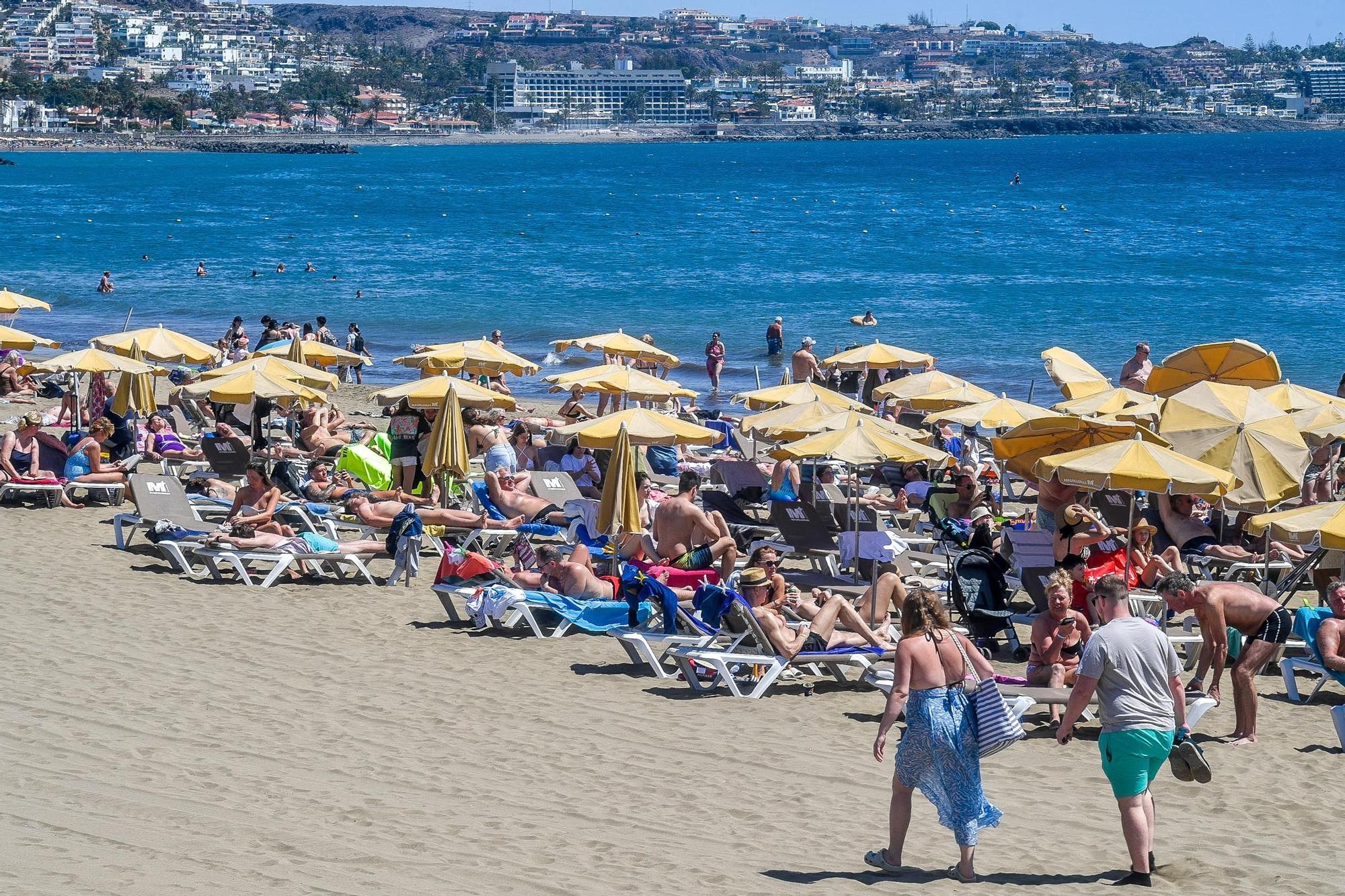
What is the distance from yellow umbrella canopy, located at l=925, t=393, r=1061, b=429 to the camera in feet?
42.0

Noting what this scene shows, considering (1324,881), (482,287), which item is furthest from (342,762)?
(482,287)

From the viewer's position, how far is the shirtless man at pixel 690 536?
33.9ft

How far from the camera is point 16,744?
7.08m

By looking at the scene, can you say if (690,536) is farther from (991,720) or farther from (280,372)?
(280,372)

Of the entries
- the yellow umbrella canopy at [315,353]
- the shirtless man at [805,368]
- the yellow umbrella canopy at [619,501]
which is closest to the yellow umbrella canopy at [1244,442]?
the yellow umbrella canopy at [619,501]

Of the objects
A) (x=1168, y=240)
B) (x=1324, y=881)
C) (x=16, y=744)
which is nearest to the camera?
(x=1324, y=881)

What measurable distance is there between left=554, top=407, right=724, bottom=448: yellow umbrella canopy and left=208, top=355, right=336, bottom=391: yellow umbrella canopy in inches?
155

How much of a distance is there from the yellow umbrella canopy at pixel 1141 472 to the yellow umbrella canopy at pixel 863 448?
110 centimetres

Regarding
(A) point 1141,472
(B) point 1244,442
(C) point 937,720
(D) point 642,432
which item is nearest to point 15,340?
(D) point 642,432

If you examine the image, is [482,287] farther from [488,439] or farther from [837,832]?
[837,832]

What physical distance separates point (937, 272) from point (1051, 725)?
41081 millimetres

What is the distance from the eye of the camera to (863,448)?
407 inches

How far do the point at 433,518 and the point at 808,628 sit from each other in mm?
4377

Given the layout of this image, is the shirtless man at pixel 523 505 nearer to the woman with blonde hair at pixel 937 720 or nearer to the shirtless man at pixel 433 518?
the shirtless man at pixel 433 518
